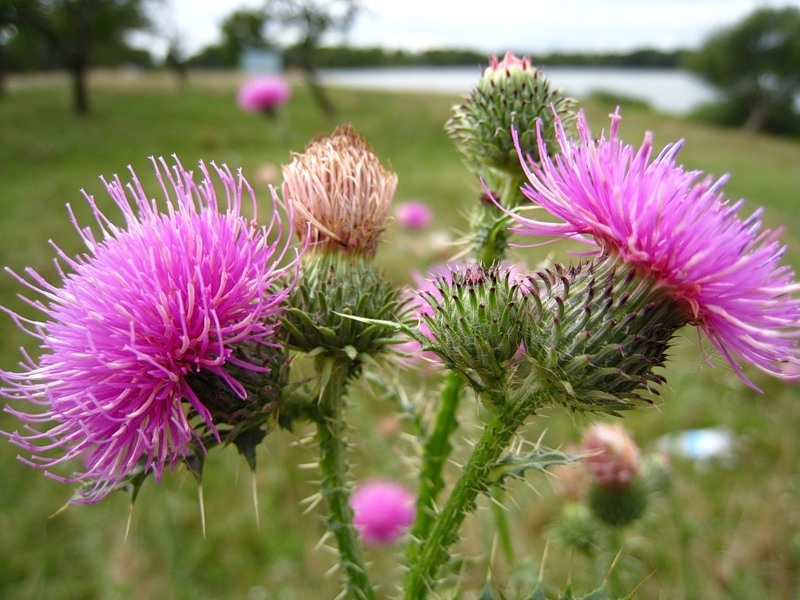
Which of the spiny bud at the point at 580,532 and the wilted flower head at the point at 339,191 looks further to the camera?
the spiny bud at the point at 580,532

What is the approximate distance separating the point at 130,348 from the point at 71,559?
4.53 meters

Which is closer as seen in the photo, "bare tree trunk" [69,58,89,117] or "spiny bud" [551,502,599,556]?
"spiny bud" [551,502,599,556]

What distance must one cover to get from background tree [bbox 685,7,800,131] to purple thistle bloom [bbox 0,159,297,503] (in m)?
57.5

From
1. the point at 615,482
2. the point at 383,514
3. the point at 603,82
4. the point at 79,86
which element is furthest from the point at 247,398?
the point at 603,82

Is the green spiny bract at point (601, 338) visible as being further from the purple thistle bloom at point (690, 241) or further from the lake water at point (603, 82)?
the lake water at point (603, 82)

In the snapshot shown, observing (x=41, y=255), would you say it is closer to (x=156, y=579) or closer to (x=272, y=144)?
(x=156, y=579)

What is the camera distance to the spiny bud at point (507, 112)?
206 centimetres

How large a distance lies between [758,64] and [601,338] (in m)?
60.9

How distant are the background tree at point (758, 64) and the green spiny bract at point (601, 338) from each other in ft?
187

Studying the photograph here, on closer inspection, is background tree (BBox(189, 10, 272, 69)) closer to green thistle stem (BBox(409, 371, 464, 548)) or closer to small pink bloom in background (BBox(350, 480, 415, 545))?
small pink bloom in background (BBox(350, 480, 415, 545))

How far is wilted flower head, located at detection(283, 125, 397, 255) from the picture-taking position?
1.89m

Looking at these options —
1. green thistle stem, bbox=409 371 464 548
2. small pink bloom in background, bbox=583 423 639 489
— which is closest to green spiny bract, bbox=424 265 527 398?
green thistle stem, bbox=409 371 464 548

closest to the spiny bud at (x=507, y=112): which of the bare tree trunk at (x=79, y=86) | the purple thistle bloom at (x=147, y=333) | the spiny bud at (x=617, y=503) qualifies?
the purple thistle bloom at (x=147, y=333)

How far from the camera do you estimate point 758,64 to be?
165 ft
